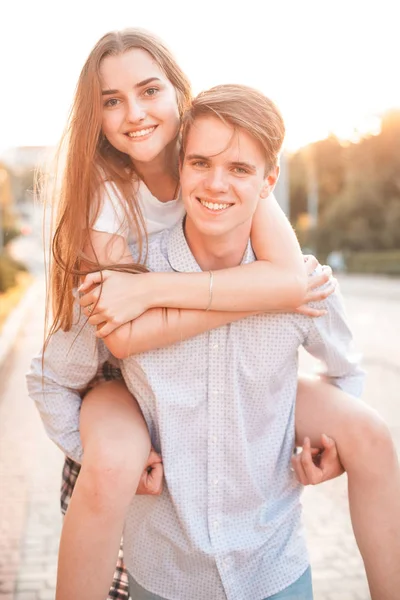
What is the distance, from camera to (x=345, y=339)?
281cm

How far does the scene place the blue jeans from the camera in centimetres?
260

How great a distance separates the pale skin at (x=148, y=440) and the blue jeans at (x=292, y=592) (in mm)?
228

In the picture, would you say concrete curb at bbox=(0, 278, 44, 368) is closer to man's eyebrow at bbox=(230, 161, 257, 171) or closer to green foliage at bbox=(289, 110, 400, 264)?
man's eyebrow at bbox=(230, 161, 257, 171)

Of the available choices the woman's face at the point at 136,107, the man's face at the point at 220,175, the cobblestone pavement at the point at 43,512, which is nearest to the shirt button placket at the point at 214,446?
the man's face at the point at 220,175

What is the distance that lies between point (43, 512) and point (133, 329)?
9.58 ft

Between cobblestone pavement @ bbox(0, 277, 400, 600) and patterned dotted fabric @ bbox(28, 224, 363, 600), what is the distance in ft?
4.64

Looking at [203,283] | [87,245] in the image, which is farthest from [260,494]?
[87,245]

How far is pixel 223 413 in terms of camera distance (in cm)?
257

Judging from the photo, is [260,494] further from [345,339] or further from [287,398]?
[345,339]

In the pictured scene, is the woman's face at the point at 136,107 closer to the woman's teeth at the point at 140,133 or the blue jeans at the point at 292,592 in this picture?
the woman's teeth at the point at 140,133

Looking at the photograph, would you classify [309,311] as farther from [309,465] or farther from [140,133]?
[140,133]

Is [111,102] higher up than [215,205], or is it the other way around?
[111,102]

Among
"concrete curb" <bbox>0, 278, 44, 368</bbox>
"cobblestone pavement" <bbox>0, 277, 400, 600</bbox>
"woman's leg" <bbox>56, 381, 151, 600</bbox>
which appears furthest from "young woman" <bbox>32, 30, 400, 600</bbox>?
"concrete curb" <bbox>0, 278, 44, 368</bbox>

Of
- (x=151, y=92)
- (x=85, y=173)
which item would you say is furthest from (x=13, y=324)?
(x=85, y=173)
